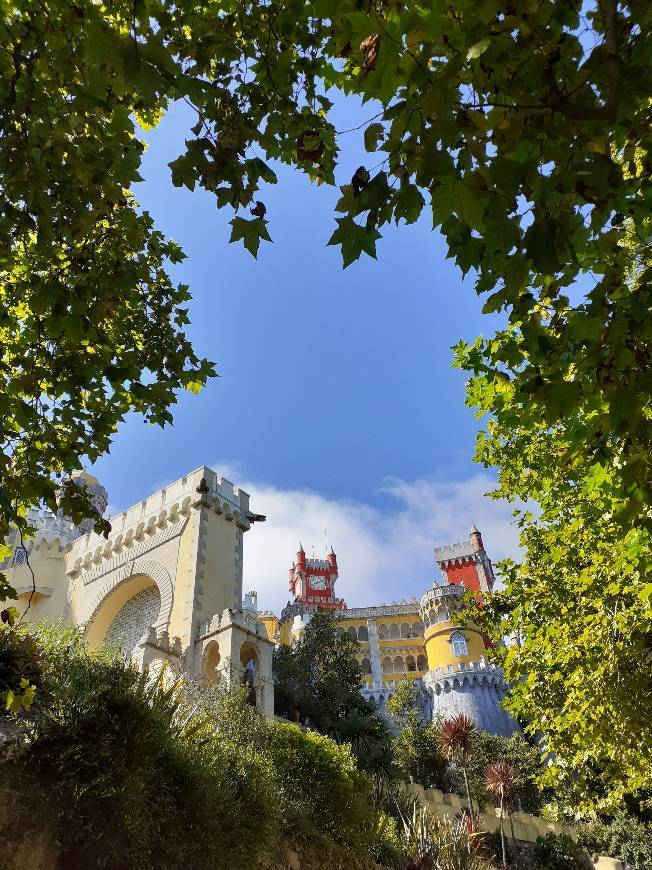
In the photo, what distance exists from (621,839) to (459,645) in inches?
1077

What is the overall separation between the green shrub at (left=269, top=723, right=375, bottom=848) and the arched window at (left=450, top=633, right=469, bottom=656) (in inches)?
1501

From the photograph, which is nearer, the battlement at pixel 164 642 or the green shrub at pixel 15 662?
the green shrub at pixel 15 662

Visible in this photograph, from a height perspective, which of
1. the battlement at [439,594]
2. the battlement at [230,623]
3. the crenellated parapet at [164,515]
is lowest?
the battlement at [230,623]

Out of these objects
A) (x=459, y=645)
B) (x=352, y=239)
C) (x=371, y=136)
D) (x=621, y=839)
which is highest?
(x=459, y=645)

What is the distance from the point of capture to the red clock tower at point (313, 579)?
2975 inches

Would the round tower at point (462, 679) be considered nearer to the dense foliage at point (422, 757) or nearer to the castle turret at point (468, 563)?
the dense foliage at point (422, 757)

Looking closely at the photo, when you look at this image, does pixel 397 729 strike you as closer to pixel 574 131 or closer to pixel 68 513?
pixel 68 513

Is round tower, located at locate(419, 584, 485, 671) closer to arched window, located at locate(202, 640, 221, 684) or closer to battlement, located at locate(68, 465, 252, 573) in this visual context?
battlement, located at locate(68, 465, 252, 573)

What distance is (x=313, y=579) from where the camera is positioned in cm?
7838

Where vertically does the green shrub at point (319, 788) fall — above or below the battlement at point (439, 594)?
below

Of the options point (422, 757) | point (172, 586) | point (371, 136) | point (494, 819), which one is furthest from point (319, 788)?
point (422, 757)

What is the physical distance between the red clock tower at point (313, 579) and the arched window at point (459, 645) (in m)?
24.2

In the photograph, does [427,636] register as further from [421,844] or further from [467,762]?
[421,844]

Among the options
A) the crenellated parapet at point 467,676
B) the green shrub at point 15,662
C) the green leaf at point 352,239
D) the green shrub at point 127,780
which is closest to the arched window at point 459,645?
the crenellated parapet at point 467,676
